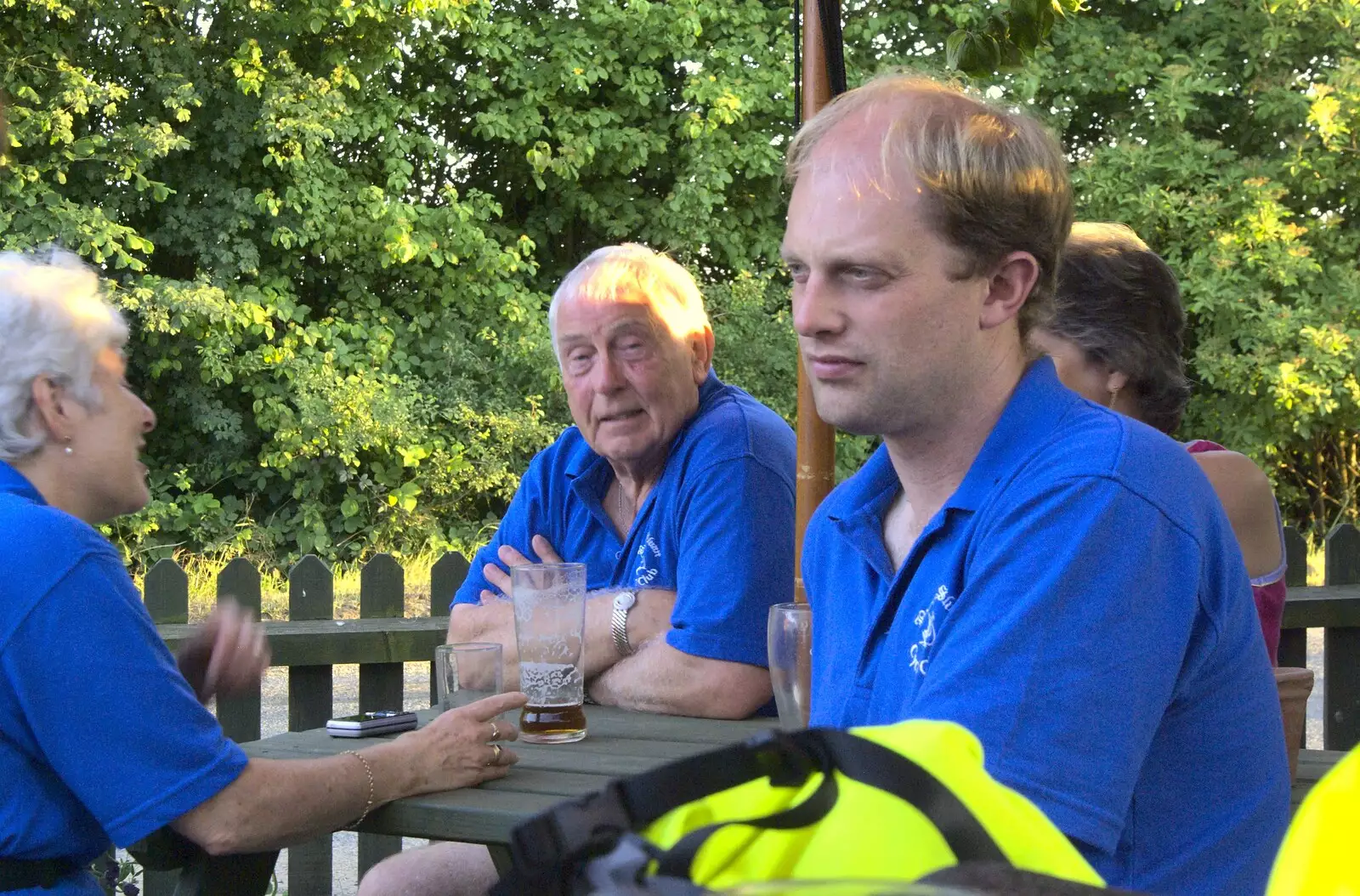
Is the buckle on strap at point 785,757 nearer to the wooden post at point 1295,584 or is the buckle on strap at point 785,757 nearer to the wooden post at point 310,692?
the wooden post at point 310,692

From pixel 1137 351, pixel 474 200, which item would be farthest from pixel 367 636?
pixel 474 200

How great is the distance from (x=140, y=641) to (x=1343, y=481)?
12851 millimetres

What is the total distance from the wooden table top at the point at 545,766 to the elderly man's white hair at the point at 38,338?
624 millimetres

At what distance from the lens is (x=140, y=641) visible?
184 cm

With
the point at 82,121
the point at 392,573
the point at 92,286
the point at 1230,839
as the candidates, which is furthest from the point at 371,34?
the point at 1230,839

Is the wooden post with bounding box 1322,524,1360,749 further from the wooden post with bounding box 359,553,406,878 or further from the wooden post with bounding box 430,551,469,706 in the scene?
the wooden post with bounding box 359,553,406,878

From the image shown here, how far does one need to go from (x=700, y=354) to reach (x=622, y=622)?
1.93 ft

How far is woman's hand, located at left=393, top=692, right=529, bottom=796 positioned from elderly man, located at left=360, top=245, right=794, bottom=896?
1.55ft

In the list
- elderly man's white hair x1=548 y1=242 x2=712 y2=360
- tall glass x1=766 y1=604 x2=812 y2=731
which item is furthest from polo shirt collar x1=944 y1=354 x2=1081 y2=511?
elderly man's white hair x1=548 y1=242 x2=712 y2=360

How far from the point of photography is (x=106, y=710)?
5.90ft

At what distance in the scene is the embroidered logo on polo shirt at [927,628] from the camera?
1534mm

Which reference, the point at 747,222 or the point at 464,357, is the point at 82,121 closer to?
the point at 464,357

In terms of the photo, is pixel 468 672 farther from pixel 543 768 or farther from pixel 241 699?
pixel 241 699

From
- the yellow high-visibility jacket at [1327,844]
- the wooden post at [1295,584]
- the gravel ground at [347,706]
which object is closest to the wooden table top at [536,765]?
the yellow high-visibility jacket at [1327,844]
